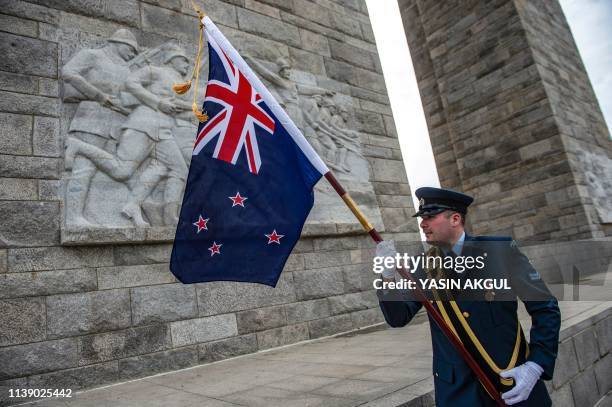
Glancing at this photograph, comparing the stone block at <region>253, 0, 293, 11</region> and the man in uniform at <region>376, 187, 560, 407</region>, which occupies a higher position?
the stone block at <region>253, 0, 293, 11</region>

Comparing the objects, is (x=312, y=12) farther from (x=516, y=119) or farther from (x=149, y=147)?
(x=516, y=119)

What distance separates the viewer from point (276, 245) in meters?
2.04

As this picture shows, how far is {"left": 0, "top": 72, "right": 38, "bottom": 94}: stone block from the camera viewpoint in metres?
3.62

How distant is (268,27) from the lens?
5.73m

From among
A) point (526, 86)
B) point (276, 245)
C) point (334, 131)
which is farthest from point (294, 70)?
point (526, 86)

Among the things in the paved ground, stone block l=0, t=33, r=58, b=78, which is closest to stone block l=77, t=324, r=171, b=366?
the paved ground

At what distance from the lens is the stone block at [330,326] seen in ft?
15.3

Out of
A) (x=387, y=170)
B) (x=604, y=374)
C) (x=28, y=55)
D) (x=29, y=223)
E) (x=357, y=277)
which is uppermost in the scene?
(x=28, y=55)

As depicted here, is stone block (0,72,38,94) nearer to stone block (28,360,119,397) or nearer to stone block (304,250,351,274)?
stone block (28,360,119,397)

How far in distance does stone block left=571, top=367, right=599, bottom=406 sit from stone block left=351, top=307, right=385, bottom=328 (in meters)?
2.41

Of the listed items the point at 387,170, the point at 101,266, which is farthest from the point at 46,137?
the point at 387,170

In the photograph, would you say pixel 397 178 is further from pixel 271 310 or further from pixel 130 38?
pixel 130 38

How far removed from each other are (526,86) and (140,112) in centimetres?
948

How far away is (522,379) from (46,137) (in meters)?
4.01
